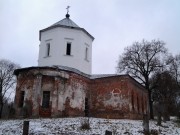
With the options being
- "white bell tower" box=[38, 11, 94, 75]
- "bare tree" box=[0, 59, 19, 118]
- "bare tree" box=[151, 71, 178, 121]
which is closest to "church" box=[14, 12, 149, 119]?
"white bell tower" box=[38, 11, 94, 75]

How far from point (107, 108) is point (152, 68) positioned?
436 inches

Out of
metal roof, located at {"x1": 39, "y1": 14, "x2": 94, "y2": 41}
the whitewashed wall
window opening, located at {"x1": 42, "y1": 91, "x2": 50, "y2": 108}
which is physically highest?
metal roof, located at {"x1": 39, "y1": 14, "x2": 94, "y2": 41}

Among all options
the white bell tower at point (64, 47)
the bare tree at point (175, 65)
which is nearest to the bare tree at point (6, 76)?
the white bell tower at point (64, 47)

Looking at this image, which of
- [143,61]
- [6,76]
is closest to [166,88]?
[143,61]

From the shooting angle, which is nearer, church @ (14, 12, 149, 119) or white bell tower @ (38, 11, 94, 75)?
church @ (14, 12, 149, 119)

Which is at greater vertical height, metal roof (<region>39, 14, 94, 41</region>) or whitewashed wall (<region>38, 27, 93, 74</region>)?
metal roof (<region>39, 14, 94, 41</region>)

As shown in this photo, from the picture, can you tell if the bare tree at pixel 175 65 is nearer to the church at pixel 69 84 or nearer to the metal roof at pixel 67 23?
the church at pixel 69 84

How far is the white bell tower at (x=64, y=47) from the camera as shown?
80.9 ft

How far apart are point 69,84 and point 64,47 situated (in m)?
4.80

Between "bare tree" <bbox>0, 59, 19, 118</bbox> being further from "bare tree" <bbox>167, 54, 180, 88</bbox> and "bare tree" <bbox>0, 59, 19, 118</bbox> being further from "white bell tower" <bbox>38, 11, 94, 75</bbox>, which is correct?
"bare tree" <bbox>167, 54, 180, 88</bbox>

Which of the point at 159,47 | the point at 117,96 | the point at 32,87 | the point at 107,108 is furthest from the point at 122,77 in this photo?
the point at 159,47

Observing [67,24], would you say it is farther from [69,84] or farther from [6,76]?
[6,76]

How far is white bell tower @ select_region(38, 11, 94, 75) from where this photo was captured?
2467cm

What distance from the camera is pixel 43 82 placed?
21203 millimetres
